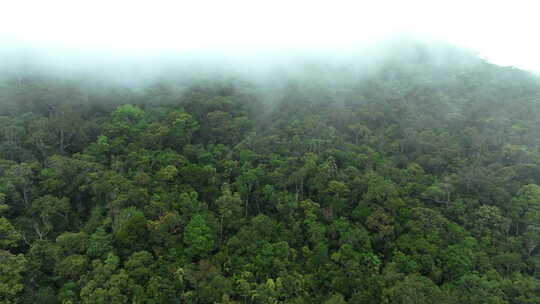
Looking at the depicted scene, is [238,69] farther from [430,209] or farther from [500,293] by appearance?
[500,293]

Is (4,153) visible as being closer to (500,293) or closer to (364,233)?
(364,233)

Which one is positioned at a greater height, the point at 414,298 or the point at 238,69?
the point at 238,69

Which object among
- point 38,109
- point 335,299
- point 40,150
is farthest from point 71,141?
point 335,299

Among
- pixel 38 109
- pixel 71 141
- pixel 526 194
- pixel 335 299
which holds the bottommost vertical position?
pixel 335 299

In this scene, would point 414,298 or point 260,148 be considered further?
point 260,148

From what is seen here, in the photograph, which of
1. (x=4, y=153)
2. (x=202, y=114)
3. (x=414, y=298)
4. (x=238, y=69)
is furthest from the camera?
(x=238, y=69)

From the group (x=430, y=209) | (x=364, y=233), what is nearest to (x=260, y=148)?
(x=364, y=233)

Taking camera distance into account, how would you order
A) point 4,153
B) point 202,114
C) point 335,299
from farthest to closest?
1. point 202,114
2. point 4,153
3. point 335,299
